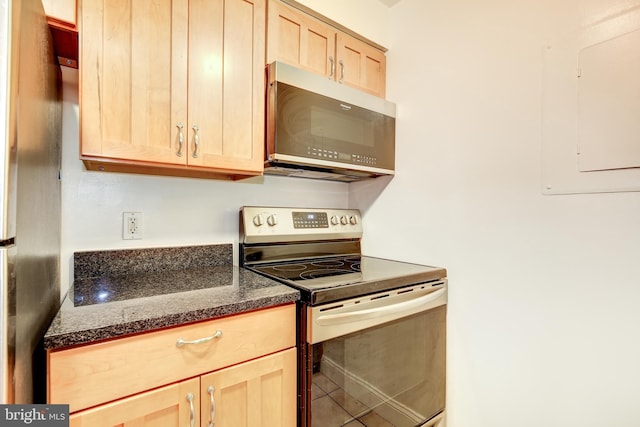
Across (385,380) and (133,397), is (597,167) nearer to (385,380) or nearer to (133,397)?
(385,380)

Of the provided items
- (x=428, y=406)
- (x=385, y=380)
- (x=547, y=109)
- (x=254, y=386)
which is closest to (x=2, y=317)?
(x=254, y=386)

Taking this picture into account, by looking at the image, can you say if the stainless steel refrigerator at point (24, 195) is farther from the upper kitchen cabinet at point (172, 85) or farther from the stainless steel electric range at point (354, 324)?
the stainless steel electric range at point (354, 324)

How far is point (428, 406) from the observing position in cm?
140

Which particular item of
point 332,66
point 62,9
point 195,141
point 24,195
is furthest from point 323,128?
point 24,195

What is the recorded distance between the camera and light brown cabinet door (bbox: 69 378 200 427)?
729 mm

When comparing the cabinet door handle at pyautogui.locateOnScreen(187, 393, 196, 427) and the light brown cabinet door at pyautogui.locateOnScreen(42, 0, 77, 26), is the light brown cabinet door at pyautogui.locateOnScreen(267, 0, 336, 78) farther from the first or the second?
the cabinet door handle at pyautogui.locateOnScreen(187, 393, 196, 427)

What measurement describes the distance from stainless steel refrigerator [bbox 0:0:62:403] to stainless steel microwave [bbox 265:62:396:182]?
2.40 ft

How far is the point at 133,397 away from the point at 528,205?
1.47m

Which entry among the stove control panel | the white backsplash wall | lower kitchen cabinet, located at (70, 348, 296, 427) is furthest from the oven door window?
the white backsplash wall

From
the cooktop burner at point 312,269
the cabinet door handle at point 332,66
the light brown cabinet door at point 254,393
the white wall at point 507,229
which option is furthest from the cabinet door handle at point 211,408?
the cabinet door handle at point 332,66

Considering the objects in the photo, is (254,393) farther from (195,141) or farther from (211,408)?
(195,141)

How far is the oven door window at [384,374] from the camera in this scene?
3.52ft

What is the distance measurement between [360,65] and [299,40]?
1.28ft

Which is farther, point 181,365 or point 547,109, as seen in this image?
point 547,109
